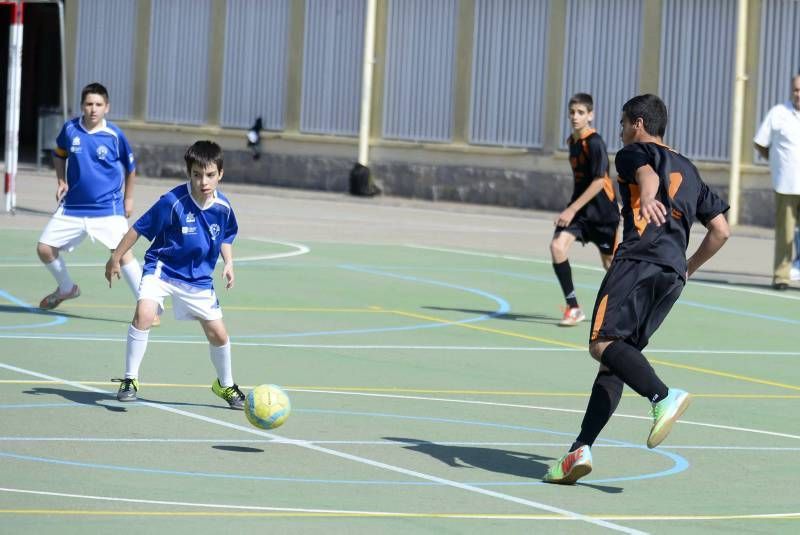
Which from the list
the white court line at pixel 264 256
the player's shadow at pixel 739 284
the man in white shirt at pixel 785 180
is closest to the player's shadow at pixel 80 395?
the white court line at pixel 264 256

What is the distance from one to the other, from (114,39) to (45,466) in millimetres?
30642

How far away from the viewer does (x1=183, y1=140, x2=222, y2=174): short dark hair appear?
383 inches

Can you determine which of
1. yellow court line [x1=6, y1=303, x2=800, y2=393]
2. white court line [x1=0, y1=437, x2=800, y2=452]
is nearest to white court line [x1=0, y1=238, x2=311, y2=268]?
yellow court line [x1=6, y1=303, x2=800, y2=393]

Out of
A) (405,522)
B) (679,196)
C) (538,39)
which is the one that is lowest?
(405,522)

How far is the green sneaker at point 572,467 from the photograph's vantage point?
7.97 metres

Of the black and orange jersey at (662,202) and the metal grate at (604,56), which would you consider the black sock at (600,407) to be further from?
the metal grate at (604,56)

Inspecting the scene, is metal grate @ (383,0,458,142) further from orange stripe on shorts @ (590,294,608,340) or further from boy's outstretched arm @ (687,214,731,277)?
orange stripe on shorts @ (590,294,608,340)

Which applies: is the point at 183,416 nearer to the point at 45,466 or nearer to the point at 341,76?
the point at 45,466

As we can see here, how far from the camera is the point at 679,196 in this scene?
27.4 feet

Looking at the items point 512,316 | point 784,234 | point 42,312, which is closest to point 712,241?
point 512,316

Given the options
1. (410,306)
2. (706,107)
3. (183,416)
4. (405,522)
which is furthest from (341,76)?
(405,522)

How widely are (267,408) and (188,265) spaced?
146 centimetres

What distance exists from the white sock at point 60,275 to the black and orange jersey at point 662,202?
6657mm

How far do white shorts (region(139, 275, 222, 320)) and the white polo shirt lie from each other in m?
9.74
